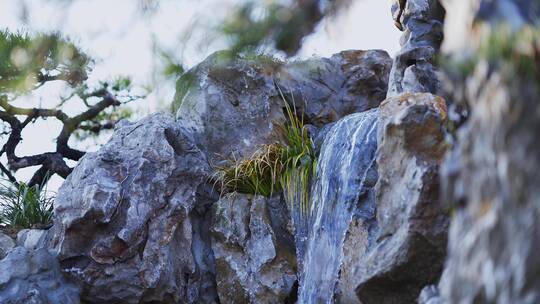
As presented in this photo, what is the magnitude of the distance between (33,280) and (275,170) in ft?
6.21

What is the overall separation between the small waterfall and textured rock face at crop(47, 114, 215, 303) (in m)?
0.96

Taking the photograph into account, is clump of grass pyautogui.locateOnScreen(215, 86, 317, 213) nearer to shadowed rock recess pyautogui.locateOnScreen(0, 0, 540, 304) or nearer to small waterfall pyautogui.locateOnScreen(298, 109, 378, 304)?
shadowed rock recess pyautogui.locateOnScreen(0, 0, 540, 304)

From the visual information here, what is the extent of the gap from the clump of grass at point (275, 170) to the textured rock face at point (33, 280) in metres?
1.40

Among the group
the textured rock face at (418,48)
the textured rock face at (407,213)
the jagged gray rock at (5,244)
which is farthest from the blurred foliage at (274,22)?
the jagged gray rock at (5,244)

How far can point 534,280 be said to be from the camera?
2418mm

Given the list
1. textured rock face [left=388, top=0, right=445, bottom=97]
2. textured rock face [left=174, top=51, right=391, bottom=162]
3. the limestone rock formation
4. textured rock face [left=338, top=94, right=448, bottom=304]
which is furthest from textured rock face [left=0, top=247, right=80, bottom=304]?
the limestone rock formation

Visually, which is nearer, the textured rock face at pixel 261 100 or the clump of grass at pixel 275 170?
the clump of grass at pixel 275 170

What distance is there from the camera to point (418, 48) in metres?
5.90

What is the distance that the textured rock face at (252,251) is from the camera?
5.68m

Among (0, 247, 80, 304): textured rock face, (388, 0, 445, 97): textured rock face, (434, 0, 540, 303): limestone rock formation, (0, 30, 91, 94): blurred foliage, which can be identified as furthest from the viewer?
(388, 0, 445, 97): textured rock face

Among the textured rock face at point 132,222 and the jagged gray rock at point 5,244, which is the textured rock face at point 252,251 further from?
the jagged gray rock at point 5,244

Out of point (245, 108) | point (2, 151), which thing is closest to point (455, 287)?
point (245, 108)

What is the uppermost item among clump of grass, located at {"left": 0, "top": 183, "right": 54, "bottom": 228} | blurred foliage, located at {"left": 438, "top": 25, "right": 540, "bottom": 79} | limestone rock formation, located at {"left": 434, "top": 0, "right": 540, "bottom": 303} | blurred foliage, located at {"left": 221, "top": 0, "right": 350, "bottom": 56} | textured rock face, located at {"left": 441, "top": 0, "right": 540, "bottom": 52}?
clump of grass, located at {"left": 0, "top": 183, "right": 54, "bottom": 228}

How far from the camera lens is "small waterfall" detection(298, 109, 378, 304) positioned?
16.8 ft
